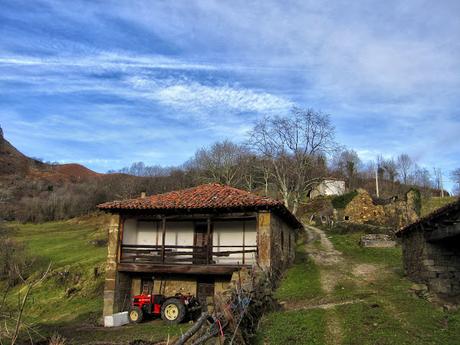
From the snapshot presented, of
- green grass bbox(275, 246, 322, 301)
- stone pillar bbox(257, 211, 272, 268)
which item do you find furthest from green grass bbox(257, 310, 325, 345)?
stone pillar bbox(257, 211, 272, 268)

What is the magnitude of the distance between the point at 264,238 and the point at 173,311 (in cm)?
480

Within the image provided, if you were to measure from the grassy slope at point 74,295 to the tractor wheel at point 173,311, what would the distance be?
37 centimetres

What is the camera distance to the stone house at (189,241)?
60.7ft

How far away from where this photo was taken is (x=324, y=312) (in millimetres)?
13180

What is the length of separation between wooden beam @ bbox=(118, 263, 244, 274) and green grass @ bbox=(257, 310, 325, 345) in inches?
194

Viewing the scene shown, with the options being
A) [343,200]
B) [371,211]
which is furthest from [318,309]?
[343,200]

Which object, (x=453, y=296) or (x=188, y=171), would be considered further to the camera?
(x=188, y=171)

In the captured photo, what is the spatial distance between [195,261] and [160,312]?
344 centimetres

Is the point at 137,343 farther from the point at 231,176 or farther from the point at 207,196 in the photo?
the point at 231,176

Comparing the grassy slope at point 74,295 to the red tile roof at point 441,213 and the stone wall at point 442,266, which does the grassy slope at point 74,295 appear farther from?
the red tile roof at point 441,213

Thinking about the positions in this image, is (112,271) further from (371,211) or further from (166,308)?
(371,211)

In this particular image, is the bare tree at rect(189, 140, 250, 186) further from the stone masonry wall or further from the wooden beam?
the wooden beam

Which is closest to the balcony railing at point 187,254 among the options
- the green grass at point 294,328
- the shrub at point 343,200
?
the green grass at point 294,328

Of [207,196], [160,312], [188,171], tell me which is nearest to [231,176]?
[188,171]
